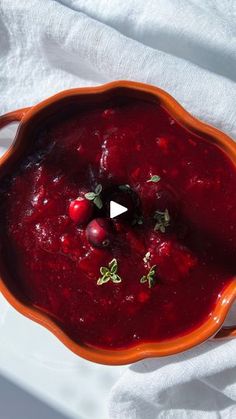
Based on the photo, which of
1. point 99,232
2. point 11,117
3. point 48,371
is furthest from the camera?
point 48,371

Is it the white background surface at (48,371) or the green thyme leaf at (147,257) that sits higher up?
the green thyme leaf at (147,257)

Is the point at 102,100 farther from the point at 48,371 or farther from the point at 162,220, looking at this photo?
the point at 48,371

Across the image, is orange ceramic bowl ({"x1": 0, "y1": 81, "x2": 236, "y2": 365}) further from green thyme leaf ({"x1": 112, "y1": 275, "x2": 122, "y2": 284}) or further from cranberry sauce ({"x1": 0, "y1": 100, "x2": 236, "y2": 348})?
green thyme leaf ({"x1": 112, "y1": 275, "x2": 122, "y2": 284})

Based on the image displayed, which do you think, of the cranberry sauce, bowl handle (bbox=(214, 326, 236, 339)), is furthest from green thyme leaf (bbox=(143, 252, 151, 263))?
bowl handle (bbox=(214, 326, 236, 339))

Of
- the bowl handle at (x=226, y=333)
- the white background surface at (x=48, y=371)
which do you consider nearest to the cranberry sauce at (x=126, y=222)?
the bowl handle at (x=226, y=333)

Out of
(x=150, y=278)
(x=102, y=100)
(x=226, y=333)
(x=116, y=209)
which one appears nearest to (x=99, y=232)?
(x=116, y=209)

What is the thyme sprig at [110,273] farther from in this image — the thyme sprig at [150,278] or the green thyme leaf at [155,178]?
the green thyme leaf at [155,178]

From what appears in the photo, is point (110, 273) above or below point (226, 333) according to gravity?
above
